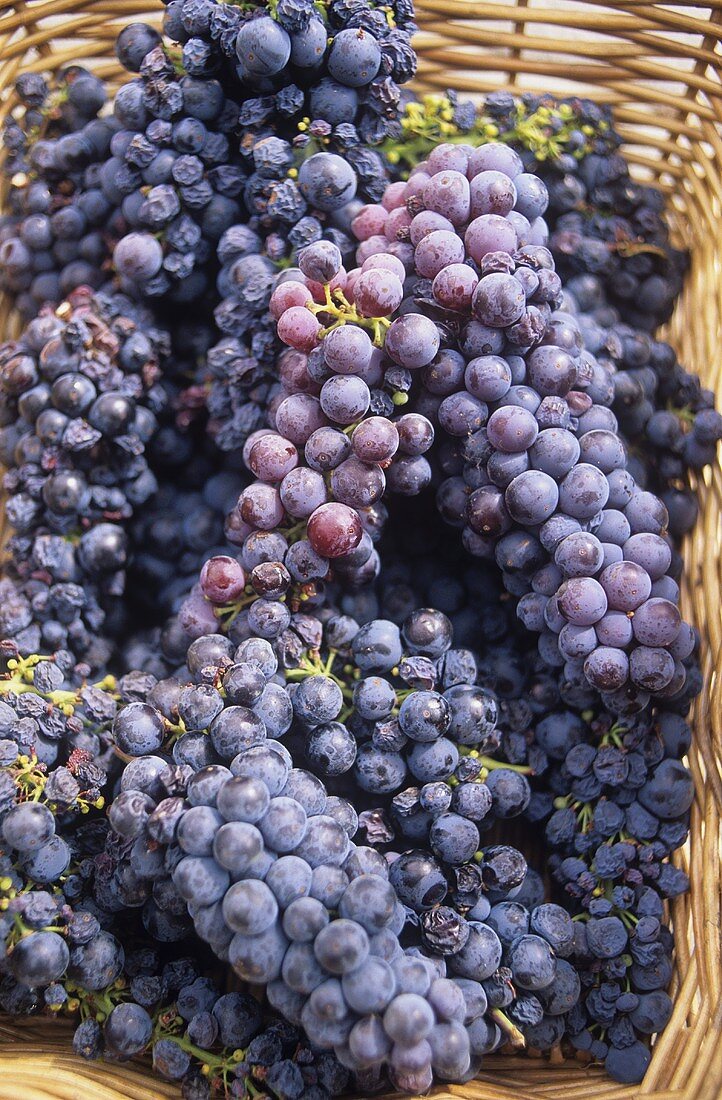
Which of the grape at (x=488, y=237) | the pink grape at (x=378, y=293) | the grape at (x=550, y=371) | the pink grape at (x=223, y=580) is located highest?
the grape at (x=488, y=237)

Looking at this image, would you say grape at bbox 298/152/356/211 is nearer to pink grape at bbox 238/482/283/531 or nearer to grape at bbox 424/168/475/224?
grape at bbox 424/168/475/224

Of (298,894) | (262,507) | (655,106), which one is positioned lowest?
(298,894)

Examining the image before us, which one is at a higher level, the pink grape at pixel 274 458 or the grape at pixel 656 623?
the pink grape at pixel 274 458

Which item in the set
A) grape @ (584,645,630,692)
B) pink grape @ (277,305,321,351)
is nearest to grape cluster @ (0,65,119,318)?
pink grape @ (277,305,321,351)

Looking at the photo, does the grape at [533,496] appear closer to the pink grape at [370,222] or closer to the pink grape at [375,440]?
the pink grape at [375,440]

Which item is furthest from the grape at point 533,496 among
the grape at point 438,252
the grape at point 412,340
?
the grape at point 438,252

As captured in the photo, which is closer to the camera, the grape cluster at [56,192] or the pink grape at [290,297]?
the pink grape at [290,297]

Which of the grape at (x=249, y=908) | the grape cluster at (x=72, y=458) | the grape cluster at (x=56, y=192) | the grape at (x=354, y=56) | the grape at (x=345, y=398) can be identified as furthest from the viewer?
the grape cluster at (x=56, y=192)

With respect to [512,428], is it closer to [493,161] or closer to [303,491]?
[303,491]

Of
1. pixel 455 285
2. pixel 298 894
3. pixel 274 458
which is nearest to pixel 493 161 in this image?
pixel 455 285

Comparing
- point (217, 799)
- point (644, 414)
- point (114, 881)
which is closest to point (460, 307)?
point (644, 414)
